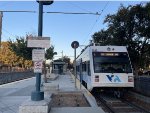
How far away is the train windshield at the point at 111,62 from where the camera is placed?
21.9 metres

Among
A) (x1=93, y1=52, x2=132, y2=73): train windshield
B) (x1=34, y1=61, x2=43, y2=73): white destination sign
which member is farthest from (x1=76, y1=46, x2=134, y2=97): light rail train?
(x1=34, y1=61, x2=43, y2=73): white destination sign

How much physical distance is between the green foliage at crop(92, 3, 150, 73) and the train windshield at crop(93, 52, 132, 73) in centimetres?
1346

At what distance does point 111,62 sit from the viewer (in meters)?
22.2

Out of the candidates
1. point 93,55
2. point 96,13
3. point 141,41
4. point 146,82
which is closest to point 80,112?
point 93,55

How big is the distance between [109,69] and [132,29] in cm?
1493

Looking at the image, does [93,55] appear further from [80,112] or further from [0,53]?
[0,53]

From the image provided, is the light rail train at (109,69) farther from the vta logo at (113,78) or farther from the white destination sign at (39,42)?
the white destination sign at (39,42)

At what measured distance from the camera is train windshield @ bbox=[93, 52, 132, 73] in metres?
21.9

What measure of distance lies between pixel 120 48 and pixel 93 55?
5.69 ft

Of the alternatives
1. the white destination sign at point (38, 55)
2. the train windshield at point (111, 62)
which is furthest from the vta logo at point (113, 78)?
the white destination sign at point (38, 55)

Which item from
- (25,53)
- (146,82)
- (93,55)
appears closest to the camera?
(93,55)

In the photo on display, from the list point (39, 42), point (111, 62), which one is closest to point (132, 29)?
point (111, 62)

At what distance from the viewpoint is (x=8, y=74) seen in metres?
37.8

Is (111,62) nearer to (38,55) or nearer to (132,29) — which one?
(38,55)
